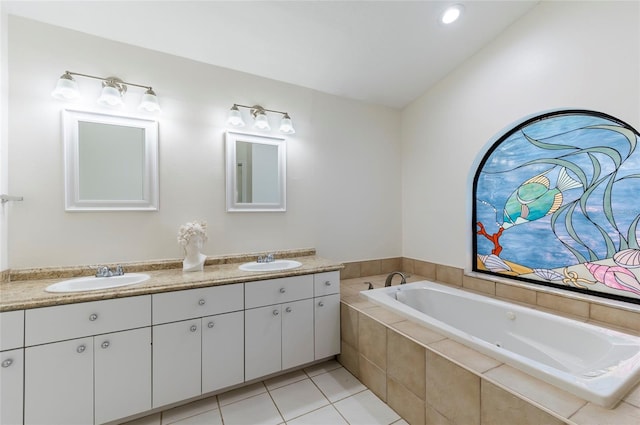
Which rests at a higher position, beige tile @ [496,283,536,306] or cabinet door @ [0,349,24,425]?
beige tile @ [496,283,536,306]

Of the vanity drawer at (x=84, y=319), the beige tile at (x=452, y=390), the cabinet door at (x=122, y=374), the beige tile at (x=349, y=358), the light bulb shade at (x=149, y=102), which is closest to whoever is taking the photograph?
the beige tile at (x=452, y=390)

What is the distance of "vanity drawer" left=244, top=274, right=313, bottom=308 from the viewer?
1.81 metres

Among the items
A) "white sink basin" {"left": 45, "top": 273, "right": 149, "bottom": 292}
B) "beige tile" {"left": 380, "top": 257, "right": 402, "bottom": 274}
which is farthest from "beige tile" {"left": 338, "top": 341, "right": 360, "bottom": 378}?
"white sink basin" {"left": 45, "top": 273, "right": 149, "bottom": 292}

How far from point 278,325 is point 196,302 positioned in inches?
23.1

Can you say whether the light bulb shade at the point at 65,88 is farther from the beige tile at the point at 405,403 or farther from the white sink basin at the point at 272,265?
the beige tile at the point at 405,403

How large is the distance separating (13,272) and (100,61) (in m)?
1.46

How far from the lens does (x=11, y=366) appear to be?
126 centimetres

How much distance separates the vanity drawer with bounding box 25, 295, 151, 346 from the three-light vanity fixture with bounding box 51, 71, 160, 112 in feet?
4.24

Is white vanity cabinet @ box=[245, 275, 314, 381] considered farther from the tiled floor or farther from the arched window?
the arched window

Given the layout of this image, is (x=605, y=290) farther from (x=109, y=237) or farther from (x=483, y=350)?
(x=109, y=237)

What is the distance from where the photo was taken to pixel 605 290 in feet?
5.86

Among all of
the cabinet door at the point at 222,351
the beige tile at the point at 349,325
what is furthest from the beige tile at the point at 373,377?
the cabinet door at the point at 222,351

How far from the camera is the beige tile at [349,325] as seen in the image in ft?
6.59

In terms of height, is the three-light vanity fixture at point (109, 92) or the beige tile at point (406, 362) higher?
the three-light vanity fixture at point (109, 92)
